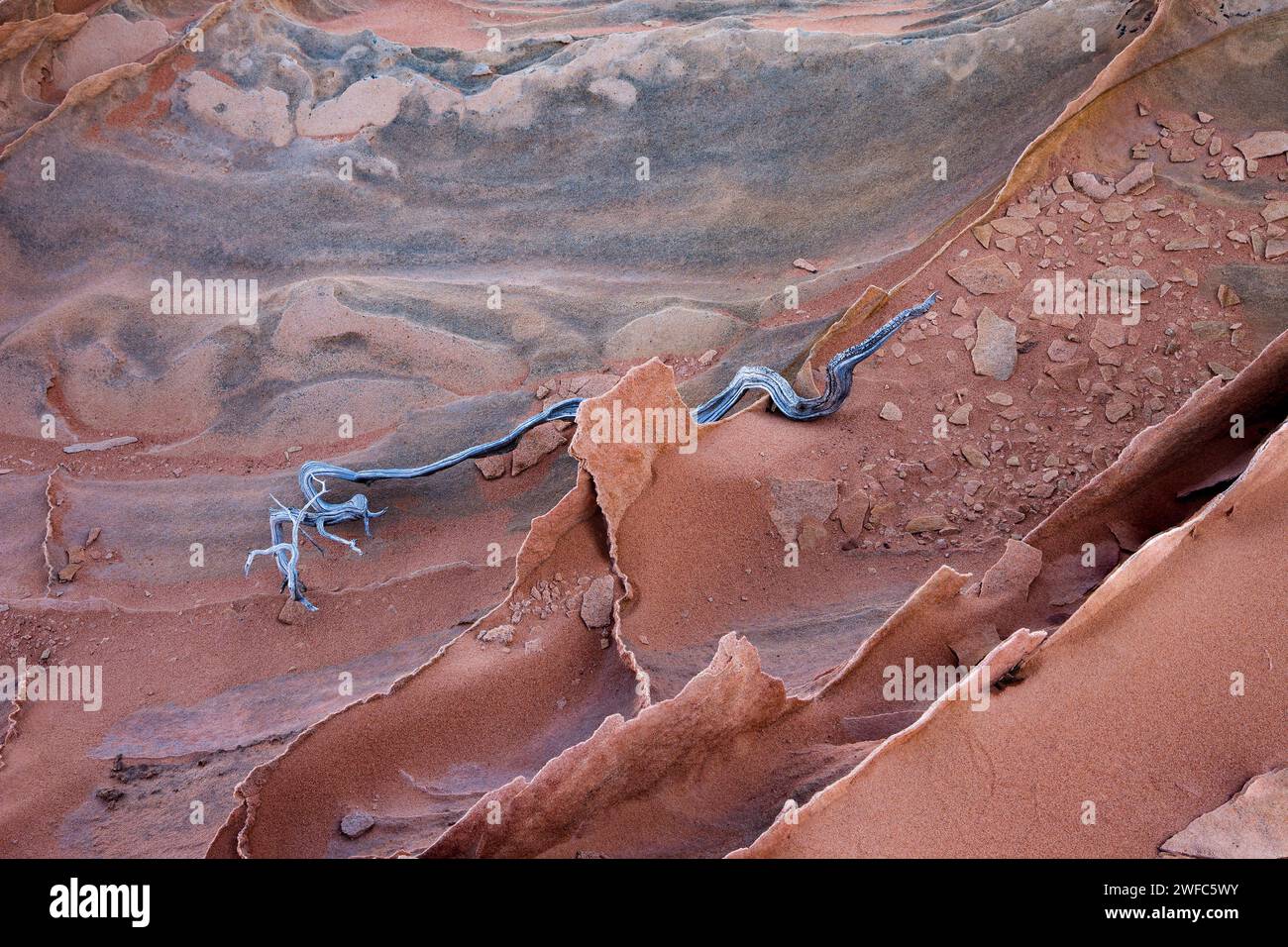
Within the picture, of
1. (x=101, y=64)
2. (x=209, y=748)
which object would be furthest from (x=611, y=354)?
(x=101, y=64)

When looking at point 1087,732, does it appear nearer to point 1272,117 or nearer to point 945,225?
point 945,225

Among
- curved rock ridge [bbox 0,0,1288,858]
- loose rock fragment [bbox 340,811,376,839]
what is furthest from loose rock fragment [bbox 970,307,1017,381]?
loose rock fragment [bbox 340,811,376,839]

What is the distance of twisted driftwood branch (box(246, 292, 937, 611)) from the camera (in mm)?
→ 4020

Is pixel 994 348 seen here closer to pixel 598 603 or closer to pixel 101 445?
pixel 598 603

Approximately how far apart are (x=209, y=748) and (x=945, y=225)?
3.71m

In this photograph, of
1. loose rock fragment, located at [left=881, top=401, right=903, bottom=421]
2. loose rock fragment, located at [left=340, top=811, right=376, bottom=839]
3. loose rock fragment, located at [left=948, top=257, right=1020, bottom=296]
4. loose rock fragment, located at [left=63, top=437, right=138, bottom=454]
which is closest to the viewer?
loose rock fragment, located at [left=340, top=811, right=376, bottom=839]

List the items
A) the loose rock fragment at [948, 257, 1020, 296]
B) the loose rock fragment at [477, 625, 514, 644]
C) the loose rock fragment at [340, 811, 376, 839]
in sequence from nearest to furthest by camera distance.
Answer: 1. the loose rock fragment at [340, 811, 376, 839]
2. the loose rock fragment at [477, 625, 514, 644]
3. the loose rock fragment at [948, 257, 1020, 296]

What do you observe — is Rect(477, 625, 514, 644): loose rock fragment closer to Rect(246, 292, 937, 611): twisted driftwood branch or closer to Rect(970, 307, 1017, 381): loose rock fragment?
Rect(246, 292, 937, 611): twisted driftwood branch

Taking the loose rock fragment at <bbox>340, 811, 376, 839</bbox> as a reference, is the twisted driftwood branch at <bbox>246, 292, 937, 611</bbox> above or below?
above

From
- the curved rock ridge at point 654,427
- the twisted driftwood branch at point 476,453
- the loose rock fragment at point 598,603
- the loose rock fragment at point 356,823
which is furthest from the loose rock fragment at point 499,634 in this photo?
the twisted driftwood branch at point 476,453

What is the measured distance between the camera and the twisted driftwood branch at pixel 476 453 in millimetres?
4020

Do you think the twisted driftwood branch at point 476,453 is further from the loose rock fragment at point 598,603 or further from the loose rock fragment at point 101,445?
the loose rock fragment at point 101,445

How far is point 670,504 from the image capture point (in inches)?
140

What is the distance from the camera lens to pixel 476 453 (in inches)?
173
